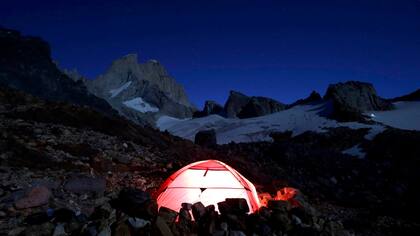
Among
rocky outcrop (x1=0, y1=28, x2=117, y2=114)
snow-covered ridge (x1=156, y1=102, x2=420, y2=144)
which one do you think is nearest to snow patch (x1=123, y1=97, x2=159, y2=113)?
rocky outcrop (x1=0, y1=28, x2=117, y2=114)

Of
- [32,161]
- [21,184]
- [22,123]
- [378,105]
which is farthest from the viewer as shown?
[378,105]

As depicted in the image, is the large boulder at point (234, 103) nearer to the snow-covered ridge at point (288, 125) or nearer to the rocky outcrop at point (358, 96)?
the rocky outcrop at point (358, 96)

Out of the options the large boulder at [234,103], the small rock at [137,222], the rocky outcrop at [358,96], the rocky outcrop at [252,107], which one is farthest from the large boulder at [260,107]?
the small rock at [137,222]

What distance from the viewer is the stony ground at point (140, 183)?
801 centimetres

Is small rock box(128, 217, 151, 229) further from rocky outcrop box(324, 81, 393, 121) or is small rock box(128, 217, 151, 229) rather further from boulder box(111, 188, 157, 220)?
rocky outcrop box(324, 81, 393, 121)

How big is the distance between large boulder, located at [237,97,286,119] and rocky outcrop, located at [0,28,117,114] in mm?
40634

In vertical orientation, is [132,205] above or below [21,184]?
below

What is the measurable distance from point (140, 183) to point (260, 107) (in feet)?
309

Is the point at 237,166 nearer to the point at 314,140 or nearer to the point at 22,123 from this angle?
the point at 22,123

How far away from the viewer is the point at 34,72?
264 feet

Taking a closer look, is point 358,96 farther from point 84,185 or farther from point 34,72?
point 84,185

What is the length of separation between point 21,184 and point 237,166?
34.2ft

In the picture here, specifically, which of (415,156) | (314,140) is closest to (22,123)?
(415,156)

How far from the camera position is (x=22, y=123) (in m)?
17.2
